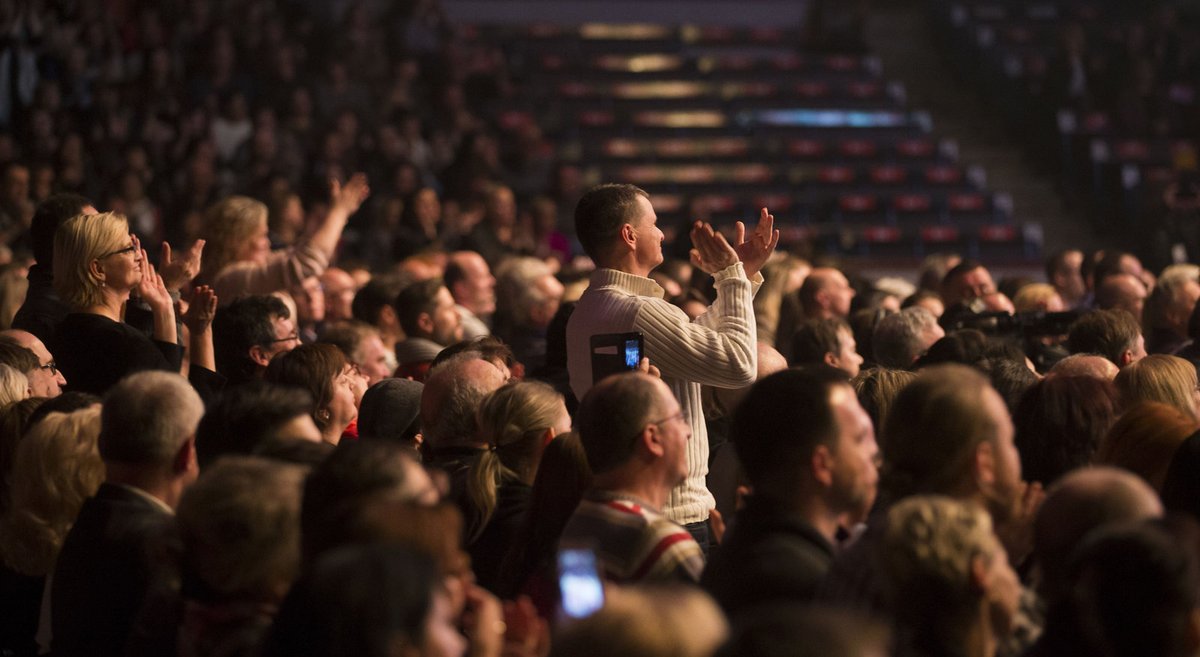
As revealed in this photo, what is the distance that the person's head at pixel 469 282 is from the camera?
26.1 ft

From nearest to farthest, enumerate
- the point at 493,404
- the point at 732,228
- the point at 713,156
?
the point at 493,404 → the point at 732,228 → the point at 713,156

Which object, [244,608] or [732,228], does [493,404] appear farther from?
[732,228]

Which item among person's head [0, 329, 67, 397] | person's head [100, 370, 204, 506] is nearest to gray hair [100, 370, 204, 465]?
person's head [100, 370, 204, 506]

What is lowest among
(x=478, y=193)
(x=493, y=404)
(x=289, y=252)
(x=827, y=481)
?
(x=478, y=193)

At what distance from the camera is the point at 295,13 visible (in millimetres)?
15594

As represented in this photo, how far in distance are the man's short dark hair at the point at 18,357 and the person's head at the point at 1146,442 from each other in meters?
2.97

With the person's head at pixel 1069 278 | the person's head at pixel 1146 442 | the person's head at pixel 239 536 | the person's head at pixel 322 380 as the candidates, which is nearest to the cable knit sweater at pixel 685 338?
the person's head at pixel 322 380

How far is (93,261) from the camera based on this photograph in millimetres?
4848

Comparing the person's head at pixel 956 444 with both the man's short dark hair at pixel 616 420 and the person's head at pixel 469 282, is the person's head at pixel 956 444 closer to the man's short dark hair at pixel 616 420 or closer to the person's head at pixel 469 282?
the man's short dark hair at pixel 616 420

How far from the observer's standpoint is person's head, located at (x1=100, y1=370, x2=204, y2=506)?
338 cm

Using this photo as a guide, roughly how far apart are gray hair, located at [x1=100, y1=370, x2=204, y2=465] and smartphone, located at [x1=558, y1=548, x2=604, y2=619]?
3.70 feet

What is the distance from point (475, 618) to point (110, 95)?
11.0 metres

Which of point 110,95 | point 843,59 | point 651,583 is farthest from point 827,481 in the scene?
point 843,59

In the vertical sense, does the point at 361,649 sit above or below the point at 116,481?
above
